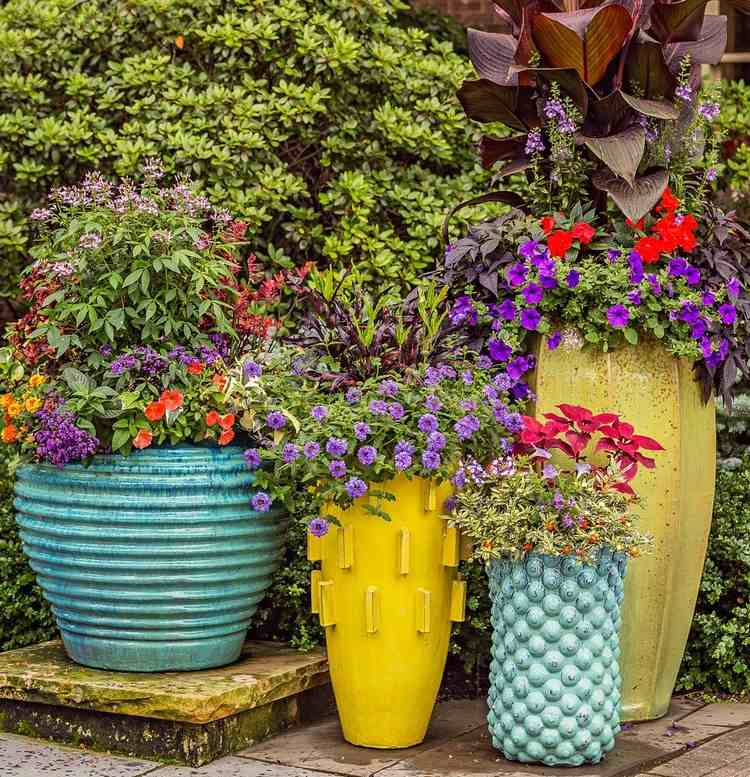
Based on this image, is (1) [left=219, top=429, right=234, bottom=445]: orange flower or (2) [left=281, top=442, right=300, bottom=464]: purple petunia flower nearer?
(2) [left=281, top=442, right=300, bottom=464]: purple petunia flower

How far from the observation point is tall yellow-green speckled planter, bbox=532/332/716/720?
415 cm

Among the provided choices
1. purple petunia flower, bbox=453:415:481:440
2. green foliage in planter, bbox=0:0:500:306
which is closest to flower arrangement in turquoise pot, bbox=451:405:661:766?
purple petunia flower, bbox=453:415:481:440

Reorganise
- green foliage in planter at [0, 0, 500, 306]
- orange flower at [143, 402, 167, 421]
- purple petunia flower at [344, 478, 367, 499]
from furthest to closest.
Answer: green foliage in planter at [0, 0, 500, 306]
orange flower at [143, 402, 167, 421]
purple petunia flower at [344, 478, 367, 499]

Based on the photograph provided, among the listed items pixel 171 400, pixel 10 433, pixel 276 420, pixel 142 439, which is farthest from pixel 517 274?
pixel 10 433

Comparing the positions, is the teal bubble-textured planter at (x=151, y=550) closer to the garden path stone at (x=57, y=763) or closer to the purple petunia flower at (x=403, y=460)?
the garden path stone at (x=57, y=763)

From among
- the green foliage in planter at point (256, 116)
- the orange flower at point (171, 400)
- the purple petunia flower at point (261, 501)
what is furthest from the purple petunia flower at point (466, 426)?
the green foliage in planter at point (256, 116)

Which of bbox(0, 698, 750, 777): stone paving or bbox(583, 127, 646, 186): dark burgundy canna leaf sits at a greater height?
bbox(583, 127, 646, 186): dark burgundy canna leaf

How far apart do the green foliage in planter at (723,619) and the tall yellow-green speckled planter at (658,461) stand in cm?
41

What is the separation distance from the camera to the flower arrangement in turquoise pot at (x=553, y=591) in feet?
12.2

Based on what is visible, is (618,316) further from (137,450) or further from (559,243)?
(137,450)

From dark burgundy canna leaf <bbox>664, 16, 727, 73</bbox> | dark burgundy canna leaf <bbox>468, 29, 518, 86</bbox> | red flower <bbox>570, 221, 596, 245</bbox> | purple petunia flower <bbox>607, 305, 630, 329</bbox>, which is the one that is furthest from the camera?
dark burgundy canna leaf <bbox>468, 29, 518, 86</bbox>

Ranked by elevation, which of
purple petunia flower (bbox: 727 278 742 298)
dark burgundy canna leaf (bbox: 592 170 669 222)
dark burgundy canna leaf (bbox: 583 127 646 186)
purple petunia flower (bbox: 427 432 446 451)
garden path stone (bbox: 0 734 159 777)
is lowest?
garden path stone (bbox: 0 734 159 777)

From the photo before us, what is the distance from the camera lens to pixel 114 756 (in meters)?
3.91

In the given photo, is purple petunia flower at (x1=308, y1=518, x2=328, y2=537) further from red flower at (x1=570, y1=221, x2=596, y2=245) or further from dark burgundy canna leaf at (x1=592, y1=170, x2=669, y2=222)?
dark burgundy canna leaf at (x1=592, y1=170, x2=669, y2=222)
